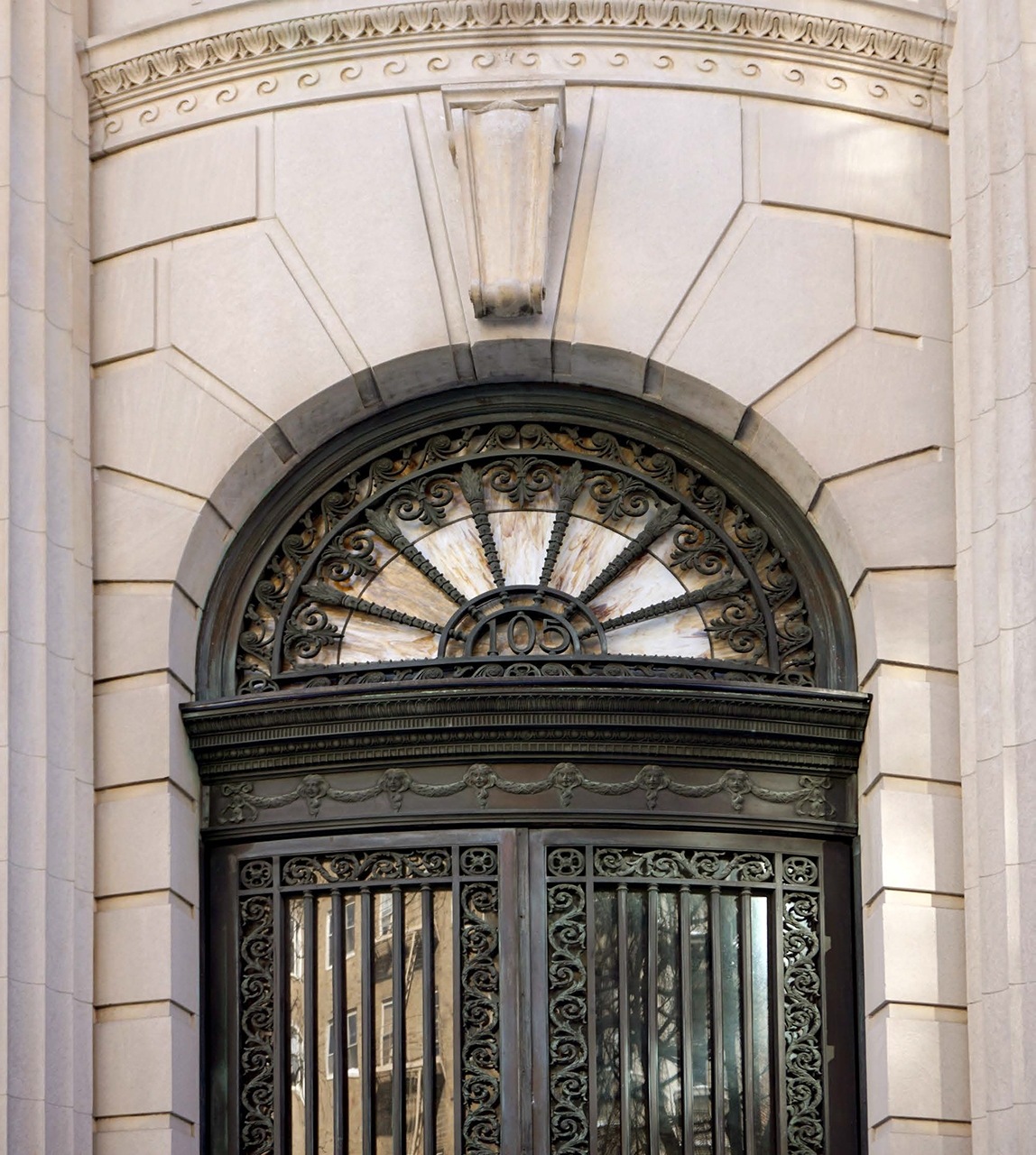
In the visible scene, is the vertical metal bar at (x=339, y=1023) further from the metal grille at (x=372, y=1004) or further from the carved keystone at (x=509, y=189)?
the carved keystone at (x=509, y=189)

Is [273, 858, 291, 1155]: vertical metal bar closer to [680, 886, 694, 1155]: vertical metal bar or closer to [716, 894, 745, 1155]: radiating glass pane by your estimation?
[680, 886, 694, 1155]: vertical metal bar

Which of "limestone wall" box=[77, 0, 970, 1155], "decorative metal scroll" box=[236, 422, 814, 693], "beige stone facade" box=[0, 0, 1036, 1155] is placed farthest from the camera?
"decorative metal scroll" box=[236, 422, 814, 693]

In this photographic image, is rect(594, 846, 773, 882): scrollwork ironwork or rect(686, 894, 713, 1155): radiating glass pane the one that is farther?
rect(594, 846, 773, 882): scrollwork ironwork

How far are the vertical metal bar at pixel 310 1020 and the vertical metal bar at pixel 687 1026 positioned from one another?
1958 mm

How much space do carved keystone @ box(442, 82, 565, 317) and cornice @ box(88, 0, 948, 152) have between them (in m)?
0.34

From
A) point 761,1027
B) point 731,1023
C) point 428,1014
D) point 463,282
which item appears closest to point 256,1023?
point 428,1014

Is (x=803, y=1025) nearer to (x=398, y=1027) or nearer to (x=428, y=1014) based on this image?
(x=428, y=1014)

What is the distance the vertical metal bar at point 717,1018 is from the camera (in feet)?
42.2

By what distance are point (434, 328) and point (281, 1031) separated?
3.95 metres

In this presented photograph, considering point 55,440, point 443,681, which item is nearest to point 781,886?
point 443,681

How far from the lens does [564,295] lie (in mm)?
13664

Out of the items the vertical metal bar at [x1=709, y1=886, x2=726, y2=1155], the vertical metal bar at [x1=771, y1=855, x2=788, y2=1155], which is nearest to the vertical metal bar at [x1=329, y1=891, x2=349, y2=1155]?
the vertical metal bar at [x1=709, y1=886, x2=726, y2=1155]

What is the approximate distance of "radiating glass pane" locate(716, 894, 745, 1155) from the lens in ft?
42.3

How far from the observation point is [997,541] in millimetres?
12688
